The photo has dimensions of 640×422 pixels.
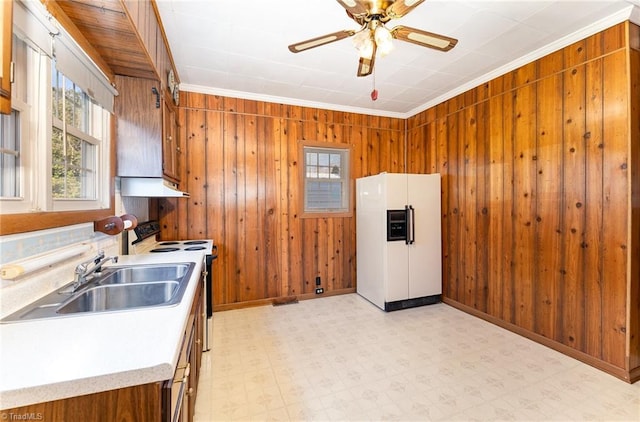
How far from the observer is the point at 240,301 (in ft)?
11.7

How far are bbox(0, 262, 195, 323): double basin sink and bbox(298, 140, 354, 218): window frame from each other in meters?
2.14

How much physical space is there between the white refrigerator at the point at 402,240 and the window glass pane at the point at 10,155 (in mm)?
3073

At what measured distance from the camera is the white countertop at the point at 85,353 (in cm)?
69

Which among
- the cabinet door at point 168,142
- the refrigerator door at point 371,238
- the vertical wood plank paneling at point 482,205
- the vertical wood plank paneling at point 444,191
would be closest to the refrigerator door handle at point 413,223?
the refrigerator door at point 371,238

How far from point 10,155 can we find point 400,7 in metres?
2.01

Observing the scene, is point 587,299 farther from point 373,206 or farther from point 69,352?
point 69,352

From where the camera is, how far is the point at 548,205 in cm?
254

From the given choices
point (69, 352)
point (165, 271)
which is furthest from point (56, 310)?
point (165, 271)

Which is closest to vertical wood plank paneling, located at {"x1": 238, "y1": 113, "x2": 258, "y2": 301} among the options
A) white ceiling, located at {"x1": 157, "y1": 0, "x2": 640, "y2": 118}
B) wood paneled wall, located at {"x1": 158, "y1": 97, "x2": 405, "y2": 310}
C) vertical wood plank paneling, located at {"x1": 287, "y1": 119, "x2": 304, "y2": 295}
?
wood paneled wall, located at {"x1": 158, "y1": 97, "x2": 405, "y2": 310}

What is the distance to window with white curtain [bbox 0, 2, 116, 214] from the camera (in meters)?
1.21

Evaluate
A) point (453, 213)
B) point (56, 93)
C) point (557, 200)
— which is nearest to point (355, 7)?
point (56, 93)

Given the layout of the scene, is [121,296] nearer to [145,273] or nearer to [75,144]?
[145,273]

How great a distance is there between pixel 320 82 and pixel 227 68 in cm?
104

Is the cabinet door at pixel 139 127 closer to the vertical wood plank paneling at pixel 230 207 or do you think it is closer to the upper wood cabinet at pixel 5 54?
the upper wood cabinet at pixel 5 54
